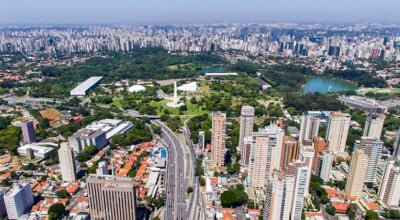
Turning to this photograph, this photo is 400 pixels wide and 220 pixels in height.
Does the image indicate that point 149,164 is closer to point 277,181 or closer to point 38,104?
point 277,181

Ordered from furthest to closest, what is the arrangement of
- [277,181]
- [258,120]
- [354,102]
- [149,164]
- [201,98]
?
[201,98] < [354,102] < [258,120] < [149,164] < [277,181]

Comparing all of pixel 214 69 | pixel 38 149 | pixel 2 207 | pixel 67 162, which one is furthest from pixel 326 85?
pixel 2 207

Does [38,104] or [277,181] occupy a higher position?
[277,181]

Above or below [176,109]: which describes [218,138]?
above

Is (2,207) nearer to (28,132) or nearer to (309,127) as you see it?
(28,132)

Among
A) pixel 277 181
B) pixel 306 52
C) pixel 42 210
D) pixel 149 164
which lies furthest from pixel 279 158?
pixel 306 52

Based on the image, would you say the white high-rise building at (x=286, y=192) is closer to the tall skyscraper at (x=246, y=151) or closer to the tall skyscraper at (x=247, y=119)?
the tall skyscraper at (x=246, y=151)

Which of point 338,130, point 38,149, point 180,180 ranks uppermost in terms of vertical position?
point 338,130
